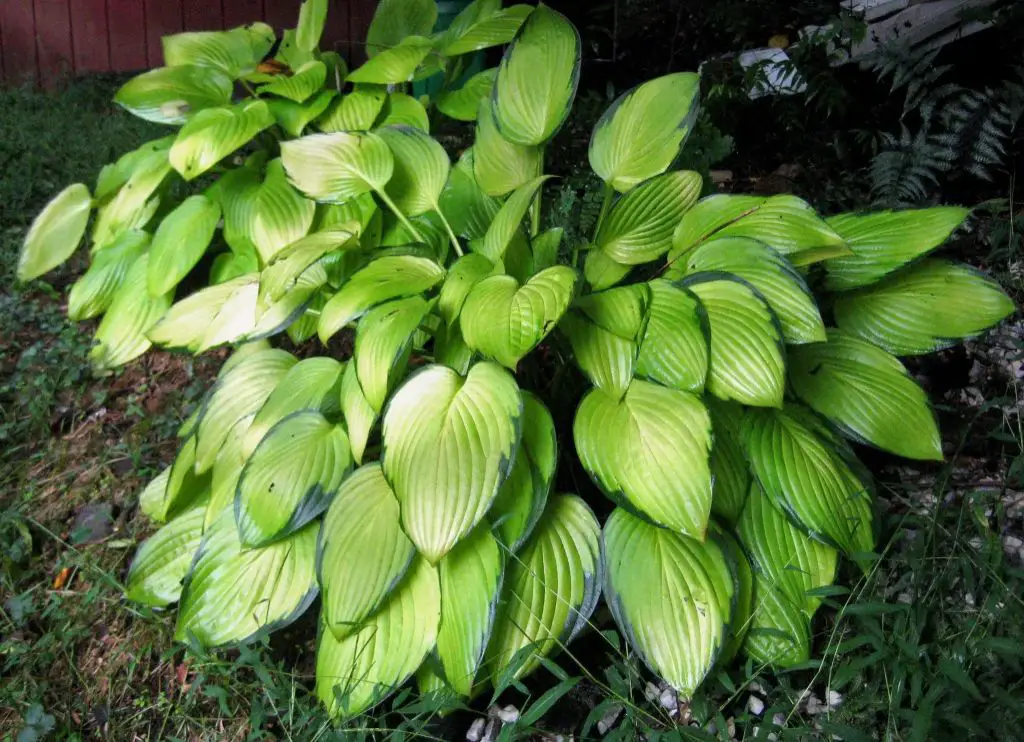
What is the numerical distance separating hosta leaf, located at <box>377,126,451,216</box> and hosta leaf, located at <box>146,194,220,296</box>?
55 centimetres

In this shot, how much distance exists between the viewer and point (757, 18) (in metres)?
3.29

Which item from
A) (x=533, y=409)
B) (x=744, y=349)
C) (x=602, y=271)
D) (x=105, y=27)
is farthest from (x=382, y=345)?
(x=105, y=27)

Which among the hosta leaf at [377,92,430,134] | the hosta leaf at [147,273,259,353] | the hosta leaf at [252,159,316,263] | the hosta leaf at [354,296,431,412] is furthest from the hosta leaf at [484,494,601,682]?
the hosta leaf at [377,92,430,134]

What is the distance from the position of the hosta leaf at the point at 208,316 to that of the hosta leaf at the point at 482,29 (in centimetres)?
76

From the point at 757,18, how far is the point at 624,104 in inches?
A: 75.3

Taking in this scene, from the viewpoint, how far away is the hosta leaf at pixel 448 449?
4.08 feet

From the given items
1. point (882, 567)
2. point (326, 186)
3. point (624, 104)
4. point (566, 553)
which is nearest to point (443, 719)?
point (566, 553)

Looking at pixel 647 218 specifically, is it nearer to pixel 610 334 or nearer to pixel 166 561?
pixel 610 334

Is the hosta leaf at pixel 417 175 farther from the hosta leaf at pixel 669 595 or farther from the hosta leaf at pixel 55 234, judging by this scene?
the hosta leaf at pixel 55 234

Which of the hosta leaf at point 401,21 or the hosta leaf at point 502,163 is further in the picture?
the hosta leaf at point 401,21

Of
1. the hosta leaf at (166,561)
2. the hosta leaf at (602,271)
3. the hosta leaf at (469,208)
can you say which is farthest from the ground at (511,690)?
the hosta leaf at (469,208)

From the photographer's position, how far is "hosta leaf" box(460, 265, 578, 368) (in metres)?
1.30

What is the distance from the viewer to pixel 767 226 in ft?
5.11

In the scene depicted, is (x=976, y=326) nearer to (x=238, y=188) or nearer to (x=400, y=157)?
(x=400, y=157)
